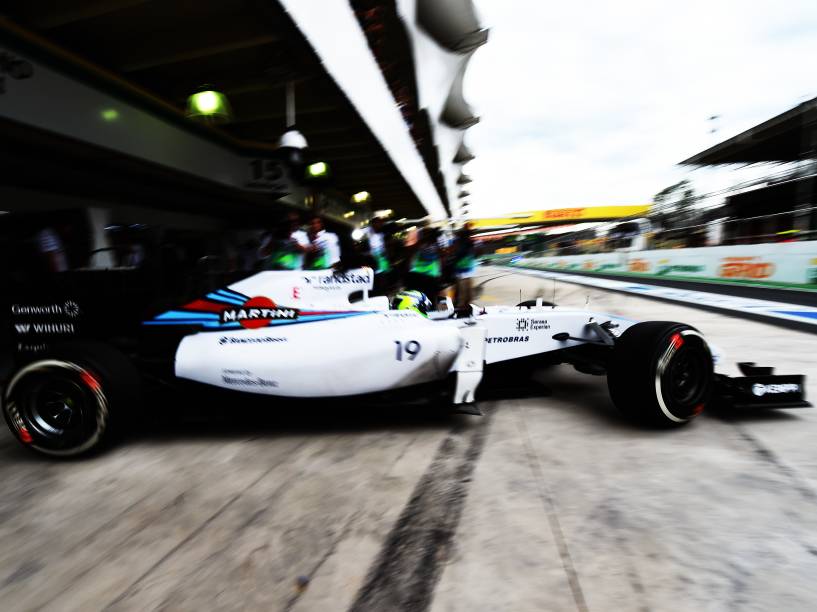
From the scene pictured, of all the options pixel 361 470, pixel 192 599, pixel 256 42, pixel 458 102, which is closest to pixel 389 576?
pixel 192 599

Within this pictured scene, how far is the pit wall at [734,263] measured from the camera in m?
8.31

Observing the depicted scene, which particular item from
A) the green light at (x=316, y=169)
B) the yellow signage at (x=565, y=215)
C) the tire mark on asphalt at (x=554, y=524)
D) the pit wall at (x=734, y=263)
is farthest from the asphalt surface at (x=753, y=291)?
the yellow signage at (x=565, y=215)

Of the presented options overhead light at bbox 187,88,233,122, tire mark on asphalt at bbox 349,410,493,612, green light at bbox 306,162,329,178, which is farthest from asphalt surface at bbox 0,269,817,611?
green light at bbox 306,162,329,178

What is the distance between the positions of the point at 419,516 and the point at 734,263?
1178 centimetres

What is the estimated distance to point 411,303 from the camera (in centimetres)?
335

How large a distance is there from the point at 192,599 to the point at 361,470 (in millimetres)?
903

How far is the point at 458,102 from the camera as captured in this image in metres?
28.7

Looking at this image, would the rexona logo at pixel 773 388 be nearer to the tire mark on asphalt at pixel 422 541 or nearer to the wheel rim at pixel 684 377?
the wheel rim at pixel 684 377

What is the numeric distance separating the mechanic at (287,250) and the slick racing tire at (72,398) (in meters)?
A: 1.13

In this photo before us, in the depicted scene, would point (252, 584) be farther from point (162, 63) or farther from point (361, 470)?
point (162, 63)

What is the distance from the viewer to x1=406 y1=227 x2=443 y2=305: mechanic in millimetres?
5398

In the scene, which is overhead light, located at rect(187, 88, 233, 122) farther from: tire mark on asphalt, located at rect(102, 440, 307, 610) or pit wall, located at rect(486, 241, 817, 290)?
tire mark on asphalt, located at rect(102, 440, 307, 610)

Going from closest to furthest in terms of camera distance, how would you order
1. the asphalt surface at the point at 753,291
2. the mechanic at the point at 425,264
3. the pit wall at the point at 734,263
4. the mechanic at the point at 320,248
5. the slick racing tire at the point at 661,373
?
the slick racing tire at the point at 661,373, the mechanic at the point at 320,248, the mechanic at the point at 425,264, the asphalt surface at the point at 753,291, the pit wall at the point at 734,263

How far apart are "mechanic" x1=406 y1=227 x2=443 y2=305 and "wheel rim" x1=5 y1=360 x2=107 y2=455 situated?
142 inches
